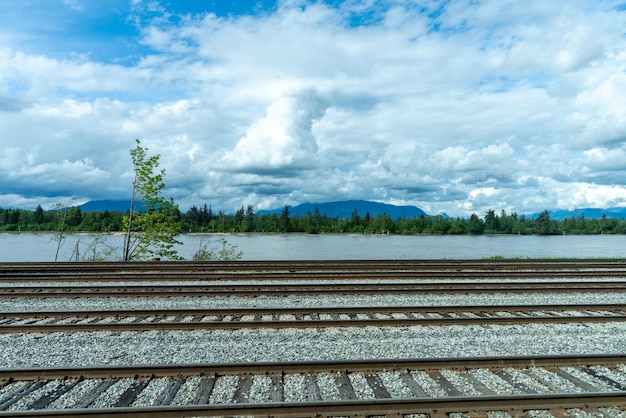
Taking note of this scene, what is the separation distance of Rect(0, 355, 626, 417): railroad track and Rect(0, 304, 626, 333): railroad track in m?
2.54

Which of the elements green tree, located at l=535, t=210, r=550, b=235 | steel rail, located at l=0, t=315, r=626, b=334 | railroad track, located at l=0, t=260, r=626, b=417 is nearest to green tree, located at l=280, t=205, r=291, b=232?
green tree, located at l=535, t=210, r=550, b=235

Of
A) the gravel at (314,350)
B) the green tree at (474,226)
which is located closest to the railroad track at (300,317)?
the gravel at (314,350)

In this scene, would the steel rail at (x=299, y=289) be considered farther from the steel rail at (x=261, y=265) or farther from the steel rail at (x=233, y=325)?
the steel rail at (x=261, y=265)

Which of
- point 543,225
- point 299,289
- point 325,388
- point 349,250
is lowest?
point 349,250

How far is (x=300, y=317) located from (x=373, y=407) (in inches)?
182

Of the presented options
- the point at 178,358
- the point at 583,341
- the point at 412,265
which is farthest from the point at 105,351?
the point at 412,265

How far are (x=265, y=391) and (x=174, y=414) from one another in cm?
121

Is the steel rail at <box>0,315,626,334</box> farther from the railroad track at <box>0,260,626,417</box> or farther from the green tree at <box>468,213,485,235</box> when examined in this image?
the green tree at <box>468,213,485,235</box>

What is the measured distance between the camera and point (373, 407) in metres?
4.96

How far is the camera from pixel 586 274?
16172mm

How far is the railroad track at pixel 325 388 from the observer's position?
4.93 meters

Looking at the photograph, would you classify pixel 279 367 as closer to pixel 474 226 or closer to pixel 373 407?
pixel 373 407

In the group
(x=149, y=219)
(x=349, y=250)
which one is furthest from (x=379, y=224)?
(x=149, y=219)

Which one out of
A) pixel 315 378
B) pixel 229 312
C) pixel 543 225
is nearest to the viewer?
pixel 315 378
